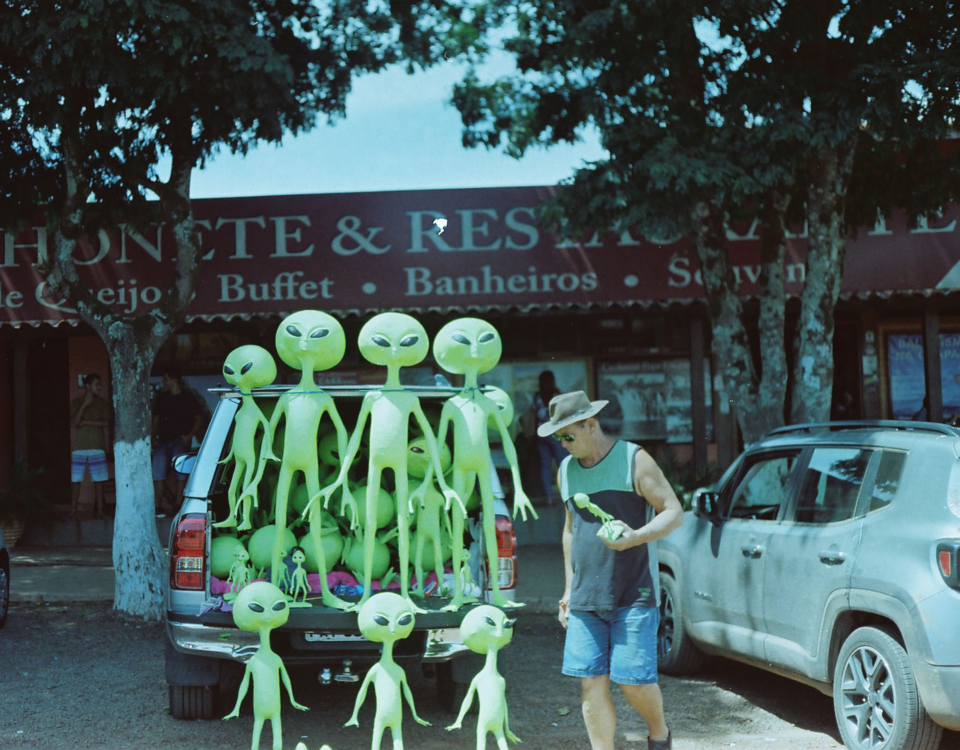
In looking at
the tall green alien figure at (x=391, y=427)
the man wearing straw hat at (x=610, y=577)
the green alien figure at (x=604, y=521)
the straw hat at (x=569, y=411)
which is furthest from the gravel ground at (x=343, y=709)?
the straw hat at (x=569, y=411)

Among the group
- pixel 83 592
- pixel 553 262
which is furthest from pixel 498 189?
pixel 83 592

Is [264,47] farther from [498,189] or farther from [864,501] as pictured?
[864,501]

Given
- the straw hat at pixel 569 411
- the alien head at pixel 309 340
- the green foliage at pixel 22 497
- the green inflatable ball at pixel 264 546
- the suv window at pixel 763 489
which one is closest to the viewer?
the straw hat at pixel 569 411

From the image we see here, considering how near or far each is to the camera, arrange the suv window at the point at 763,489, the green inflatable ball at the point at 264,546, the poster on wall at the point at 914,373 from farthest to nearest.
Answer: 1. the poster on wall at the point at 914,373
2. the suv window at the point at 763,489
3. the green inflatable ball at the point at 264,546

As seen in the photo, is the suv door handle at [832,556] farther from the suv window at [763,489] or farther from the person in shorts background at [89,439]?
the person in shorts background at [89,439]

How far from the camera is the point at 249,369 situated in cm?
502

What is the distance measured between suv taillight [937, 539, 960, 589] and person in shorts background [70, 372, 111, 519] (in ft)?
36.1

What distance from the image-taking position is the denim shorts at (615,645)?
4539 mm

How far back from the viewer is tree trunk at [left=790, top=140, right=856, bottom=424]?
8.96 m

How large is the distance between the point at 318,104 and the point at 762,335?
4.89m

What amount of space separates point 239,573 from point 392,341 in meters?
1.46

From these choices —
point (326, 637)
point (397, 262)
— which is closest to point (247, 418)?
point (326, 637)

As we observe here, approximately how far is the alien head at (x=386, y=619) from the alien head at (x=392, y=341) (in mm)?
1053

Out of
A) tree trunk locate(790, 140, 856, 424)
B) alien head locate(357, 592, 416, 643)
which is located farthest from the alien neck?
tree trunk locate(790, 140, 856, 424)
